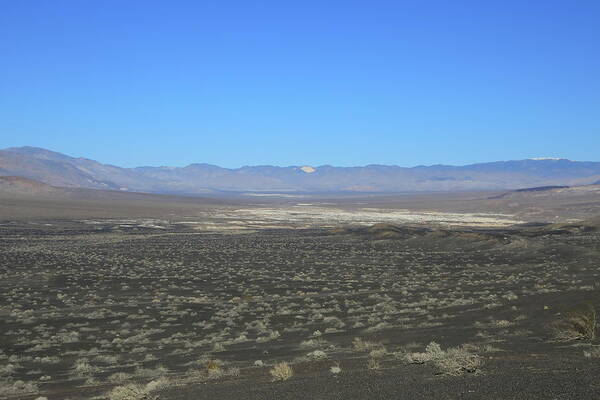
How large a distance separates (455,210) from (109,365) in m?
143

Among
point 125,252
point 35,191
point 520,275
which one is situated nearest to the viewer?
point 520,275

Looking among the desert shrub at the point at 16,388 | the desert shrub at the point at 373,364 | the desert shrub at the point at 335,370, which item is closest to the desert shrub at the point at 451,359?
the desert shrub at the point at 373,364

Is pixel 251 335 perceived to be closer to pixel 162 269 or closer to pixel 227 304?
pixel 227 304

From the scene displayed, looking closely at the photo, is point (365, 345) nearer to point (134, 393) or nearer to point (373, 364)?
point (373, 364)

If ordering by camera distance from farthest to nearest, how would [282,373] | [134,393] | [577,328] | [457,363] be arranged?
[577,328] → [282,373] → [457,363] → [134,393]

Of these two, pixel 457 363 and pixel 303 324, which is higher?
pixel 457 363

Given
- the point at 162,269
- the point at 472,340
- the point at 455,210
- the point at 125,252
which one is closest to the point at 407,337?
the point at 472,340

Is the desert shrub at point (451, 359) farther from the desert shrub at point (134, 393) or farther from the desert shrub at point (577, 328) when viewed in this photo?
the desert shrub at point (134, 393)

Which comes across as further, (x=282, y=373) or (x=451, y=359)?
(x=282, y=373)

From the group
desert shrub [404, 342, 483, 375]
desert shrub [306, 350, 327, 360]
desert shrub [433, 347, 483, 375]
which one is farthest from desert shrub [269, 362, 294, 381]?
desert shrub [433, 347, 483, 375]

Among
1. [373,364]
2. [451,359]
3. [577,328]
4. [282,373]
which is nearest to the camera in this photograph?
[451,359]

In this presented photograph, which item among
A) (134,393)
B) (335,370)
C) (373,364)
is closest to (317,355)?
(373,364)

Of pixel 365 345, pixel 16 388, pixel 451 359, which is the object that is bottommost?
pixel 16 388

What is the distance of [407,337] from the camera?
54.4 feet
